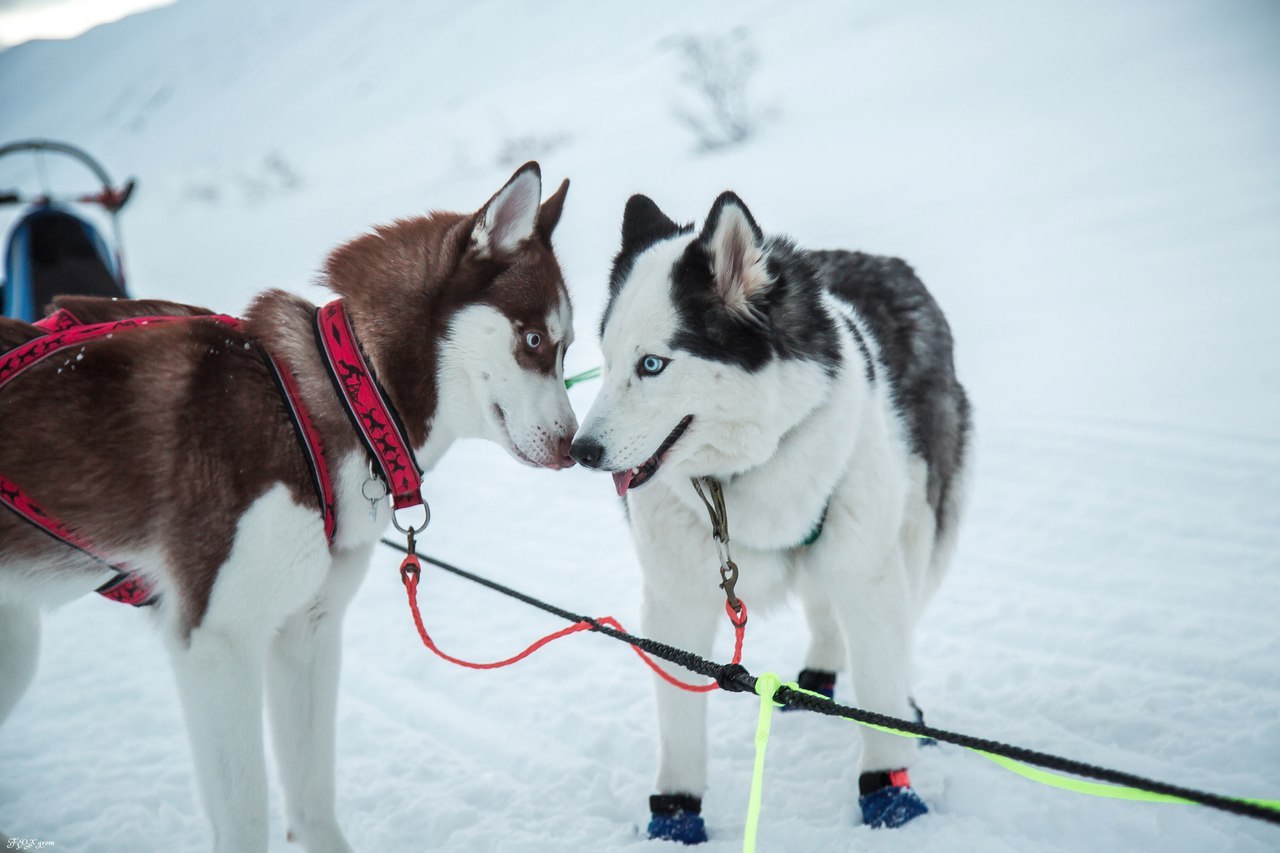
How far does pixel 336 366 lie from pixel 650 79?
750 inches

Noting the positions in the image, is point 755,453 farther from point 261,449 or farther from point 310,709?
point 310,709

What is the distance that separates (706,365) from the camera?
75.8 inches

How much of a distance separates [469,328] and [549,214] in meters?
0.44

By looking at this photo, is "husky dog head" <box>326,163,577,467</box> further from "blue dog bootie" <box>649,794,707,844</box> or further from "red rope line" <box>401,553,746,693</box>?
"blue dog bootie" <box>649,794,707,844</box>

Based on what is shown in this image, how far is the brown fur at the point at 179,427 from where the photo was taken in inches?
70.2

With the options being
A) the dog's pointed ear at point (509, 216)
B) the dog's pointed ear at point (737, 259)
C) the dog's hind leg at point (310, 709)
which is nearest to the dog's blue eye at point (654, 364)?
the dog's pointed ear at point (737, 259)

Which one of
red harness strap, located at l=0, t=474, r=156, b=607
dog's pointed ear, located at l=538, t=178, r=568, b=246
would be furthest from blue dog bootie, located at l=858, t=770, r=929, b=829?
red harness strap, located at l=0, t=474, r=156, b=607

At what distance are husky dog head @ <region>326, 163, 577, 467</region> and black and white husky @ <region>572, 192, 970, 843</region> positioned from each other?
180 millimetres

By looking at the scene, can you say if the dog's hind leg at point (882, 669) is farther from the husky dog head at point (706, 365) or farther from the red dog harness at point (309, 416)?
the red dog harness at point (309, 416)

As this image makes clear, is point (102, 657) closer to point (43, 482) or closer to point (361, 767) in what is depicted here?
point (361, 767)

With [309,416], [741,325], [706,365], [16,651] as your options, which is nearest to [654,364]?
[706,365]

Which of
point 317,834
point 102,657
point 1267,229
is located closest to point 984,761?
point 317,834

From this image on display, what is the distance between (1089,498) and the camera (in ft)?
14.0

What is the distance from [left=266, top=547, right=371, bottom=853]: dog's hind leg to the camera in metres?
2.10
